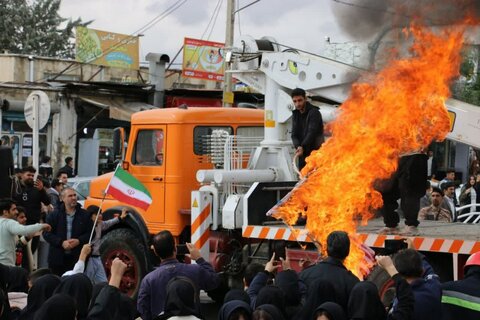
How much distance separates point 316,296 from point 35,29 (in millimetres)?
52476

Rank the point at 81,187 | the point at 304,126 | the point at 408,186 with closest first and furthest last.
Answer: the point at 408,186 < the point at 304,126 < the point at 81,187

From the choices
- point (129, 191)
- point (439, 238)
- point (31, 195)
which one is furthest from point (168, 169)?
point (439, 238)

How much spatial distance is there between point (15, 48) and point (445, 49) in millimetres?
47779

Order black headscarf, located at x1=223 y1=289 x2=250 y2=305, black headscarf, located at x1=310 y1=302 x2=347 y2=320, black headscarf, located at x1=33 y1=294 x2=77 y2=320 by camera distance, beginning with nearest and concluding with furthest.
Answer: black headscarf, located at x1=33 y1=294 x2=77 y2=320
black headscarf, located at x1=310 y1=302 x2=347 y2=320
black headscarf, located at x1=223 y1=289 x2=250 y2=305

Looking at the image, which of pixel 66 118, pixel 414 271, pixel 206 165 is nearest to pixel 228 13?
pixel 66 118

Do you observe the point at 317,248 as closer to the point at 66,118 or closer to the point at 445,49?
the point at 445,49

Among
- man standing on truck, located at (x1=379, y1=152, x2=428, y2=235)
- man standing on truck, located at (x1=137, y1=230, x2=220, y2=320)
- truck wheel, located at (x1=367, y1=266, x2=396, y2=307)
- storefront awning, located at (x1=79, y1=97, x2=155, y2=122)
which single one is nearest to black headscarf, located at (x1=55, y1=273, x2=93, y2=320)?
man standing on truck, located at (x1=137, y1=230, x2=220, y2=320)

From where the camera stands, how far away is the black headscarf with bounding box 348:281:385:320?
5457mm

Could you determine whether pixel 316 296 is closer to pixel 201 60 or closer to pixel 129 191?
pixel 129 191

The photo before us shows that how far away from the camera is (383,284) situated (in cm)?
888

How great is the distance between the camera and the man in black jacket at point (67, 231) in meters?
10.0

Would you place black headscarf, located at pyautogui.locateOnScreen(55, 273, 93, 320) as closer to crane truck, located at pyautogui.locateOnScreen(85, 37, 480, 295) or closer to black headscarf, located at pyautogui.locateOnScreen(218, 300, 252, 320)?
black headscarf, located at pyautogui.locateOnScreen(218, 300, 252, 320)

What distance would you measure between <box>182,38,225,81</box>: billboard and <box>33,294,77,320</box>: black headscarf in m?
22.7

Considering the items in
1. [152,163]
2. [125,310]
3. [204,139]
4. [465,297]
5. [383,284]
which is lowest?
[383,284]
